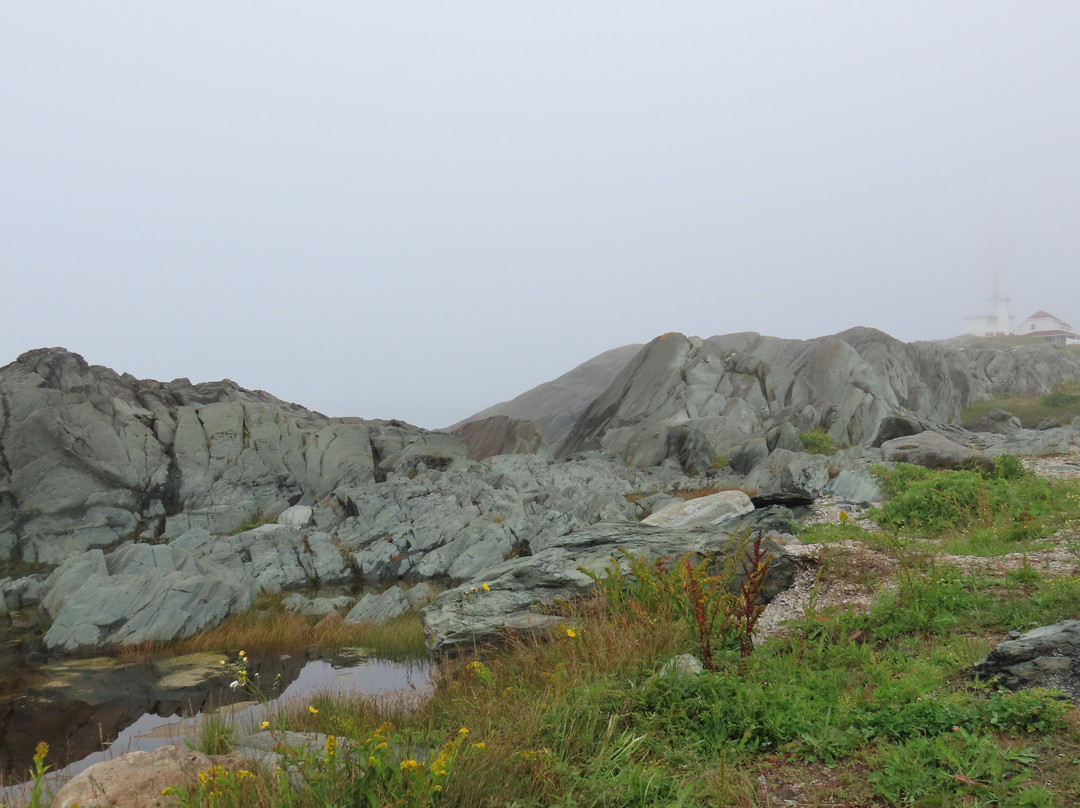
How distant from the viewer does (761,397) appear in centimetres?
4981

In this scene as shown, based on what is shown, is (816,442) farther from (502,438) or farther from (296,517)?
(296,517)

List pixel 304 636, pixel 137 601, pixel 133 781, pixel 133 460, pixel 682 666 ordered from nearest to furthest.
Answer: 1. pixel 133 781
2. pixel 682 666
3. pixel 304 636
4. pixel 137 601
5. pixel 133 460

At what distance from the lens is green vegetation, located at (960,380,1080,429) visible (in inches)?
2119

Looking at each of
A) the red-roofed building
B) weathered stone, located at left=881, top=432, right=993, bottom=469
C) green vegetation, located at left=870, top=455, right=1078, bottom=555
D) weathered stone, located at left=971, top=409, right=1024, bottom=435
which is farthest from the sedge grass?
the red-roofed building

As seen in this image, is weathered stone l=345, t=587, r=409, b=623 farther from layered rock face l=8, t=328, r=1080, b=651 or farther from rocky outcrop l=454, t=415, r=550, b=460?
rocky outcrop l=454, t=415, r=550, b=460

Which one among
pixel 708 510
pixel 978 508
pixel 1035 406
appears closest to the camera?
pixel 978 508

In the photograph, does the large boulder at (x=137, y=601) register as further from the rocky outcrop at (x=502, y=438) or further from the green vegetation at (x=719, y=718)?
the rocky outcrop at (x=502, y=438)

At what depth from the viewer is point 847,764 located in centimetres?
435

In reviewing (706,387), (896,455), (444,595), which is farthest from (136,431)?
(706,387)

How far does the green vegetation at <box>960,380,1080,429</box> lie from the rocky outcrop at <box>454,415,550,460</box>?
36398mm

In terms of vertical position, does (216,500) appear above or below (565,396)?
below

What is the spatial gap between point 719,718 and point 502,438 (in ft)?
128

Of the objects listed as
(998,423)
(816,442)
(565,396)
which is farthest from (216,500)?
(565,396)

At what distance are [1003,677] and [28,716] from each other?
12.5 meters
